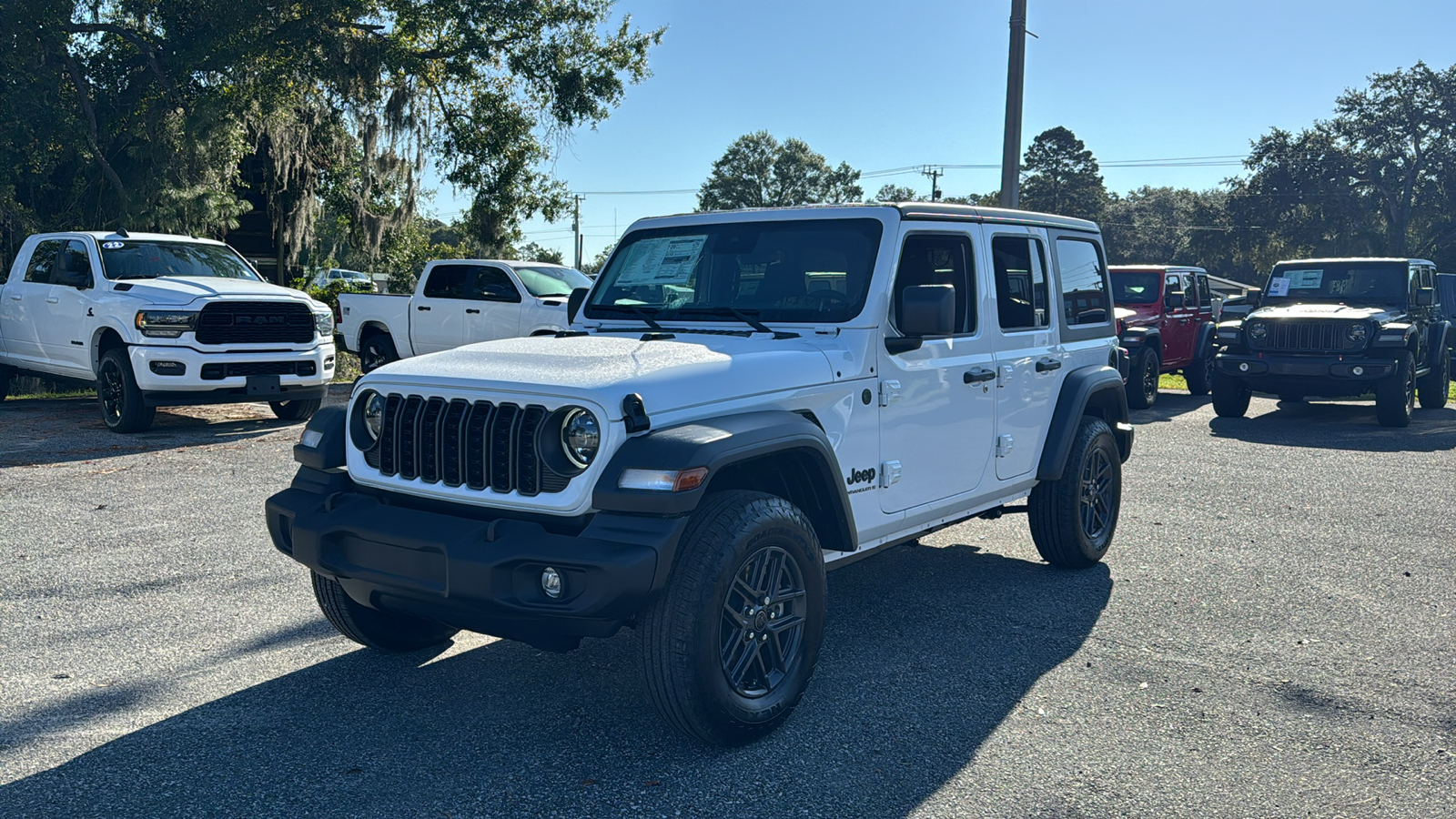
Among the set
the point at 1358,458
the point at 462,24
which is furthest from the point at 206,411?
the point at 1358,458

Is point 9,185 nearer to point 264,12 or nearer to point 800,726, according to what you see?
point 264,12

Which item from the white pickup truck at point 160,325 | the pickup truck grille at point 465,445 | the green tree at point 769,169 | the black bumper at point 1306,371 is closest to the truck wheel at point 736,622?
the pickup truck grille at point 465,445

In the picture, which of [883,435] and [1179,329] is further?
[1179,329]

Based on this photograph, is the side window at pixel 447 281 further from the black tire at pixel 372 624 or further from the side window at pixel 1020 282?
the black tire at pixel 372 624

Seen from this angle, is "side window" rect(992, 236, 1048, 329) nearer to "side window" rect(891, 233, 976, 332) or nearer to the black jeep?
"side window" rect(891, 233, 976, 332)

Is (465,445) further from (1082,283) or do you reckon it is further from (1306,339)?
(1306,339)

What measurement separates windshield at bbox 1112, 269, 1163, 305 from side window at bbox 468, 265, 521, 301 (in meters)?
8.58

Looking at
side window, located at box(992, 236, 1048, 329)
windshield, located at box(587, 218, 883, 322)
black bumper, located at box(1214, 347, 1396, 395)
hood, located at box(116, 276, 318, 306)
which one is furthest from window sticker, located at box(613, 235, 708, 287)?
black bumper, located at box(1214, 347, 1396, 395)

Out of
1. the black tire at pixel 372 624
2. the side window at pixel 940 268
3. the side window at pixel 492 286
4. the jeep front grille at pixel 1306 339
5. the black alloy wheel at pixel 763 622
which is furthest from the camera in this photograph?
the side window at pixel 492 286

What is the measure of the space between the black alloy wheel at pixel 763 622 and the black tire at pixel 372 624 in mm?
1307

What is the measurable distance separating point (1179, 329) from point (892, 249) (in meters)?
13.1

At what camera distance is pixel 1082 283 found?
21.1 feet

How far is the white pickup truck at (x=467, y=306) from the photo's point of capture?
49.9 ft

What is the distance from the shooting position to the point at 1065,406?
19.5ft
